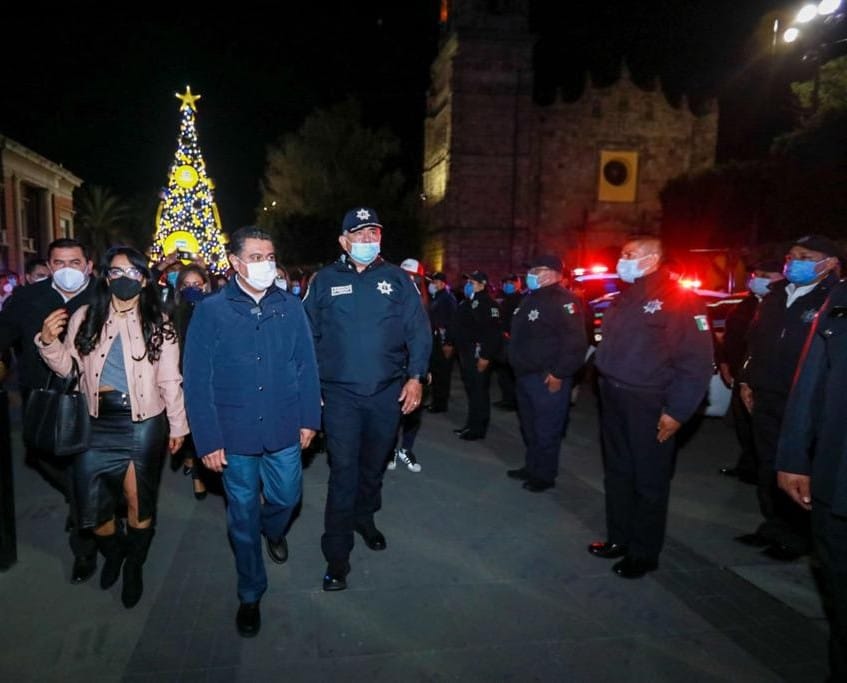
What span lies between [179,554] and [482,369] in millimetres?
4364

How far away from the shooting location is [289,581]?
428 centimetres

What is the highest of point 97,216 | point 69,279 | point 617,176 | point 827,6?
point 617,176

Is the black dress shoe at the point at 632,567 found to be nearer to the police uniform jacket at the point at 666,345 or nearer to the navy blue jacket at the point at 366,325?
the police uniform jacket at the point at 666,345

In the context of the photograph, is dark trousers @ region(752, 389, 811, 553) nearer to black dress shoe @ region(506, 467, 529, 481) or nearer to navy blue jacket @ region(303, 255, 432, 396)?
black dress shoe @ region(506, 467, 529, 481)

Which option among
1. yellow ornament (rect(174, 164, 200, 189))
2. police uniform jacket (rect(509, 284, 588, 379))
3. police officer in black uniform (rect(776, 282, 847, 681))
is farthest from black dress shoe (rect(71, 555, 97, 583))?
yellow ornament (rect(174, 164, 200, 189))

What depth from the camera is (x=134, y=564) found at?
13.1 feet

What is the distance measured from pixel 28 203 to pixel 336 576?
3720 centimetres

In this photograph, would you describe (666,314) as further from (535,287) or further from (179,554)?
(179,554)

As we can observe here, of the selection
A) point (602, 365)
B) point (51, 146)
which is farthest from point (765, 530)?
point (51, 146)

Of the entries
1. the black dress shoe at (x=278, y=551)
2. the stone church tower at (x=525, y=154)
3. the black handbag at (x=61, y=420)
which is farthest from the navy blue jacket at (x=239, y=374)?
the stone church tower at (x=525, y=154)

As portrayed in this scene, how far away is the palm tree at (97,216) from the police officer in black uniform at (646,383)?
59.7 metres

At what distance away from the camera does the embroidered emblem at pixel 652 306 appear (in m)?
4.30

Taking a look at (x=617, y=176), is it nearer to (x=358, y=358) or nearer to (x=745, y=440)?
(x=745, y=440)

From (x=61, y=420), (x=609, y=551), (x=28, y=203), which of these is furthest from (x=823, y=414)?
(x=28, y=203)
